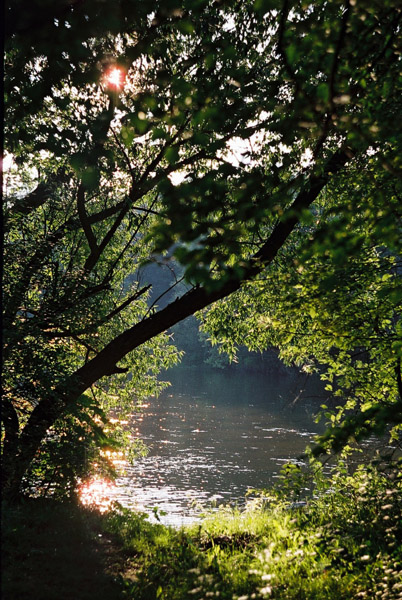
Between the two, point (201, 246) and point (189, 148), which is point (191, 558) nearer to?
point (201, 246)

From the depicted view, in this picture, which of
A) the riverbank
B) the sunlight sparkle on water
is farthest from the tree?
the riverbank

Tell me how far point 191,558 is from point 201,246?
407 cm

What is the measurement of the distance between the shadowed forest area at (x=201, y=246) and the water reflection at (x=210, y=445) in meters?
2.40

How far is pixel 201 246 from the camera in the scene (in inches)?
158

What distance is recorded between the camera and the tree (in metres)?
3.98

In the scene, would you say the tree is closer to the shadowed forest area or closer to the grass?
the shadowed forest area

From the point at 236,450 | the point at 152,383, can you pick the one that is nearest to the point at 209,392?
the point at 236,450

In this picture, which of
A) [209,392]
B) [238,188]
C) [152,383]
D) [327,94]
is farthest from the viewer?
[209,392]

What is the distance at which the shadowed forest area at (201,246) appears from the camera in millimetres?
4160

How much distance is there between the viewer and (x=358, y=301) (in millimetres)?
8000

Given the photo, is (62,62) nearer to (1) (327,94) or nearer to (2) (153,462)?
(1) (327,94)

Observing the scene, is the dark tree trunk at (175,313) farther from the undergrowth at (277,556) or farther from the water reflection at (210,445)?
the water reflection at (210,445)

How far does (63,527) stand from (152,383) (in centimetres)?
835

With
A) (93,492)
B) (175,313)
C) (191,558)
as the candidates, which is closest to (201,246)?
(175,313)
